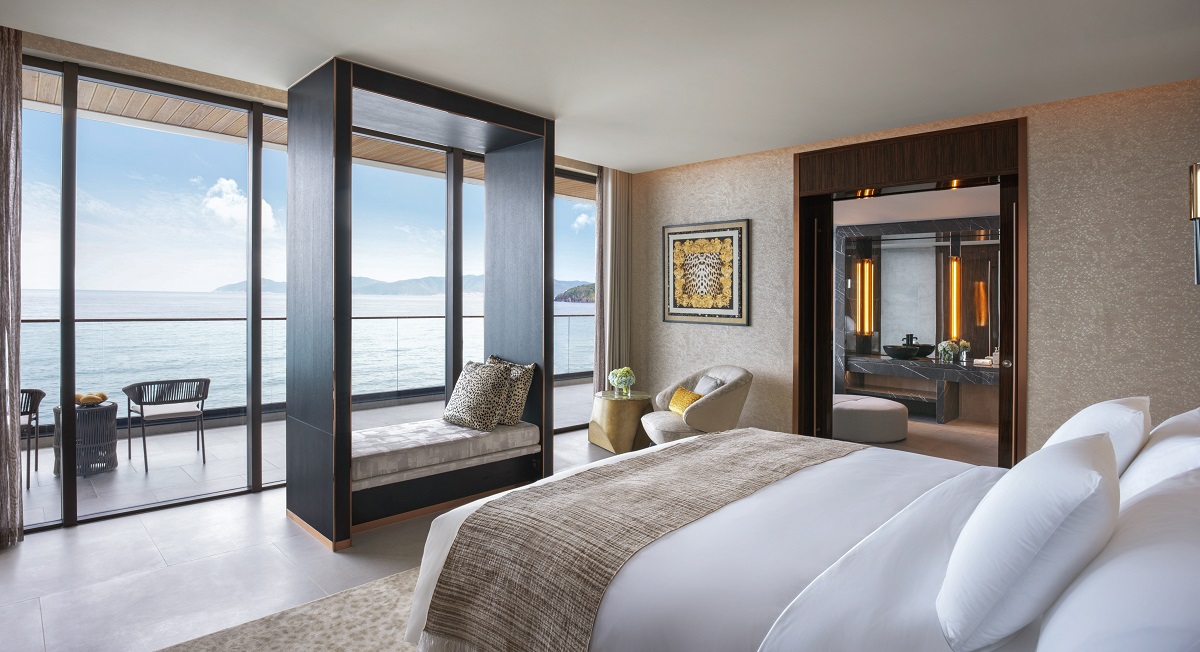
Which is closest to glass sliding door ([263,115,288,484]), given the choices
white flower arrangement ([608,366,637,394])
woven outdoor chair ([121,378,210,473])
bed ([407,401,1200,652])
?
woven outdoor chair ([121,378,210,473])

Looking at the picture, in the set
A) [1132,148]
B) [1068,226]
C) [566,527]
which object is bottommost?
[566,527]

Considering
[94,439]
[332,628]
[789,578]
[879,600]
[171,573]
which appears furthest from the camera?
[94,439]

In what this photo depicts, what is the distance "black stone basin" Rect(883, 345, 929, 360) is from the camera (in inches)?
187

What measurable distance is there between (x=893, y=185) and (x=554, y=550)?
4.18 meters

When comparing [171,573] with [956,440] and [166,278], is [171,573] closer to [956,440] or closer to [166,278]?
[166,278]

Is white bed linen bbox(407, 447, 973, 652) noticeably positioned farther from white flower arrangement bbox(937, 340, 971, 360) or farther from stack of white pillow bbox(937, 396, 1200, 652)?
white flower arrangement bbox(937, 340, 971, 360)

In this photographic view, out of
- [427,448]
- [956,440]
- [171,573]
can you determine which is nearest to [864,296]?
[956,440]

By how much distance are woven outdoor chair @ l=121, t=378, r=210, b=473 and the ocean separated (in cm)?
13

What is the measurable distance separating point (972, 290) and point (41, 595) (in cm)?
556

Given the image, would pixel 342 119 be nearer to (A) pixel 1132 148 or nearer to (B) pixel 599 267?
(B) pixel 599 267

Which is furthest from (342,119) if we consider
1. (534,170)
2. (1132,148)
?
(1132,148)

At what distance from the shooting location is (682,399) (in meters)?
5.27

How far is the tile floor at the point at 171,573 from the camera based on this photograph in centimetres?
253

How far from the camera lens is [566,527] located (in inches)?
75.4
